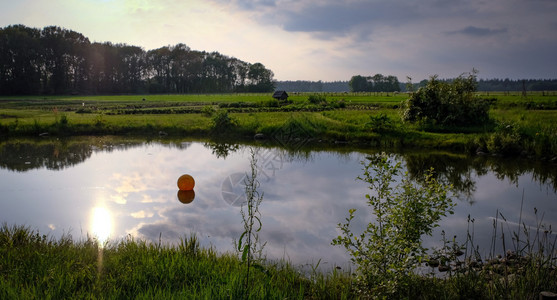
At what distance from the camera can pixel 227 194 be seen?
39.0 feet

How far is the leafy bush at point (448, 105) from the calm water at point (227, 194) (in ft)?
23.3

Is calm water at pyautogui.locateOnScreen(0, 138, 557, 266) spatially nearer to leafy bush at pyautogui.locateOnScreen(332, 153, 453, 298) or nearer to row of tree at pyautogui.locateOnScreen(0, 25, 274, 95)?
leafy bush at pyautogui.locateOnScreen(332, 153, 453, 298)

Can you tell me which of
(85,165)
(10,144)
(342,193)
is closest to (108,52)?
(10,144)

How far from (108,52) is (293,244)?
302 feet

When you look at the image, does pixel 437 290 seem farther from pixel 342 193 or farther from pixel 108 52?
pixel 108 52

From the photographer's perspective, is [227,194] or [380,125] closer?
[227,194]

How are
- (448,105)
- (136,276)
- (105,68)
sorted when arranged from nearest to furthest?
(136,276), (448,105), (105,68)

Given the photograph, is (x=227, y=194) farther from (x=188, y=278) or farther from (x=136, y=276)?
(x=136, y=276)

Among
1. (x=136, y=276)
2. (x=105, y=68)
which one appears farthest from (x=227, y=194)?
(x=105, y=68)

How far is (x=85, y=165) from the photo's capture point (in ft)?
54.1

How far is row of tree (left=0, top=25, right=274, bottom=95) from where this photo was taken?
69.7 meters

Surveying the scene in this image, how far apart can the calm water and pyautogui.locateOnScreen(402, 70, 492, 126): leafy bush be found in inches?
280

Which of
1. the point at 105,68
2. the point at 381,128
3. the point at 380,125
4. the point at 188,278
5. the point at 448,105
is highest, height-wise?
the point at 105,68

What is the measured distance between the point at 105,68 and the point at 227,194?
86311 mm
